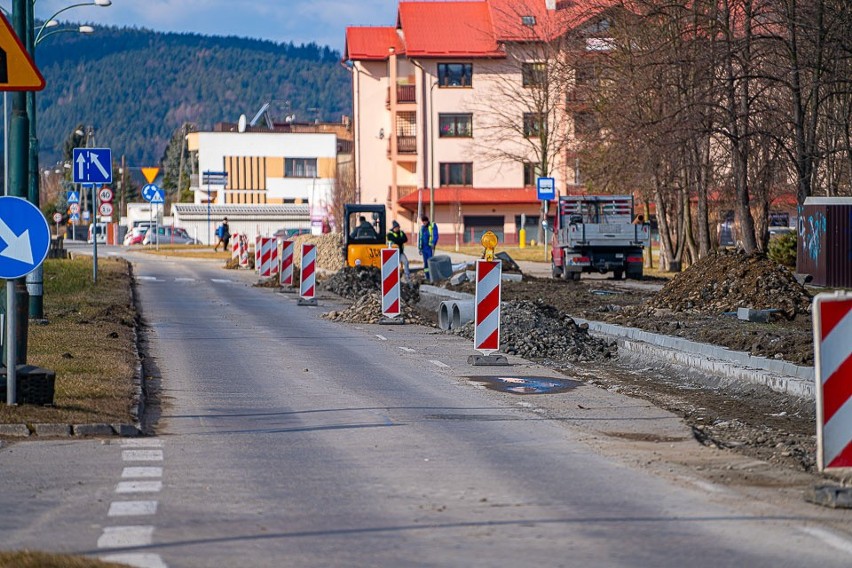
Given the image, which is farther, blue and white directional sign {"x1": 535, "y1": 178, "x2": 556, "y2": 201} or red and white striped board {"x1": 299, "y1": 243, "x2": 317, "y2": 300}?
blue and white directional sign {"x1": 535, "y1": 178, "x2": 556, "y2": 201}

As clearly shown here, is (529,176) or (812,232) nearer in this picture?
(812,232)

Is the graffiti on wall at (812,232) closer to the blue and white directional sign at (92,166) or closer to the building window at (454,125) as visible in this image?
the blue and white directional sign at (92,166)

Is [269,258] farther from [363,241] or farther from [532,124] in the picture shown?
[532,124]

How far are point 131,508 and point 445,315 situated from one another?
15552 millimetres

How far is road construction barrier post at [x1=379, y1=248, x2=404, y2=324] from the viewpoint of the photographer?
Answer: 2398cm

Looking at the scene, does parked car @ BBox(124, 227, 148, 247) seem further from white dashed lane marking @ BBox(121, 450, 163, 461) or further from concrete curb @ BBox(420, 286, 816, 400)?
white dashed lane marking @ BBox(121, 450, 163, 461)

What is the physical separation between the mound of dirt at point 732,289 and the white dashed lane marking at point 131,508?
14713 mm

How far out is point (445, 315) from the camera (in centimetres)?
2322

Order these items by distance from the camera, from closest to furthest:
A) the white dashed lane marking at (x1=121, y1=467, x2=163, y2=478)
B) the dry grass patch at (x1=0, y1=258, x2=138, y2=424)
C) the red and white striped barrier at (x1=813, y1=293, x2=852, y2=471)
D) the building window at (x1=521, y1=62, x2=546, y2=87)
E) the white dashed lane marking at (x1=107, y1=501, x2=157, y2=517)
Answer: the white dashed lane marking at (x1=107, y1=501, x2=157, y2=517)
the red and white striped barrier at (x1=813, y1=293, x2=852, y2=471)
the white dashed lane marking at (x1=121, y1=467, x2=163, y2=478)
the dry grass patch at (x1=0, y1=258, x2=138, y2=424)
the building window at (x1=521, y1=62, x2=546, y2=87)

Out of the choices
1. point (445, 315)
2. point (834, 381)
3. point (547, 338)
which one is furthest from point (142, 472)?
point (445, 315)

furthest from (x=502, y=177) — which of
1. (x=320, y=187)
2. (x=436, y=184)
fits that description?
(x=320, y=187)

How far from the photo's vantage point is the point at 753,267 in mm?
22828

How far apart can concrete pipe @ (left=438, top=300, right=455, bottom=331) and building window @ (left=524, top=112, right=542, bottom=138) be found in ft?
152

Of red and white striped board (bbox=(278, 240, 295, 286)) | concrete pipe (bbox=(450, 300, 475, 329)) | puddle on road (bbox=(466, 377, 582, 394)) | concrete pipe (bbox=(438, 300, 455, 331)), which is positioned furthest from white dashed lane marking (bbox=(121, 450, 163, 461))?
red and white striped board (bbox=(278, 240, 295, 286))
